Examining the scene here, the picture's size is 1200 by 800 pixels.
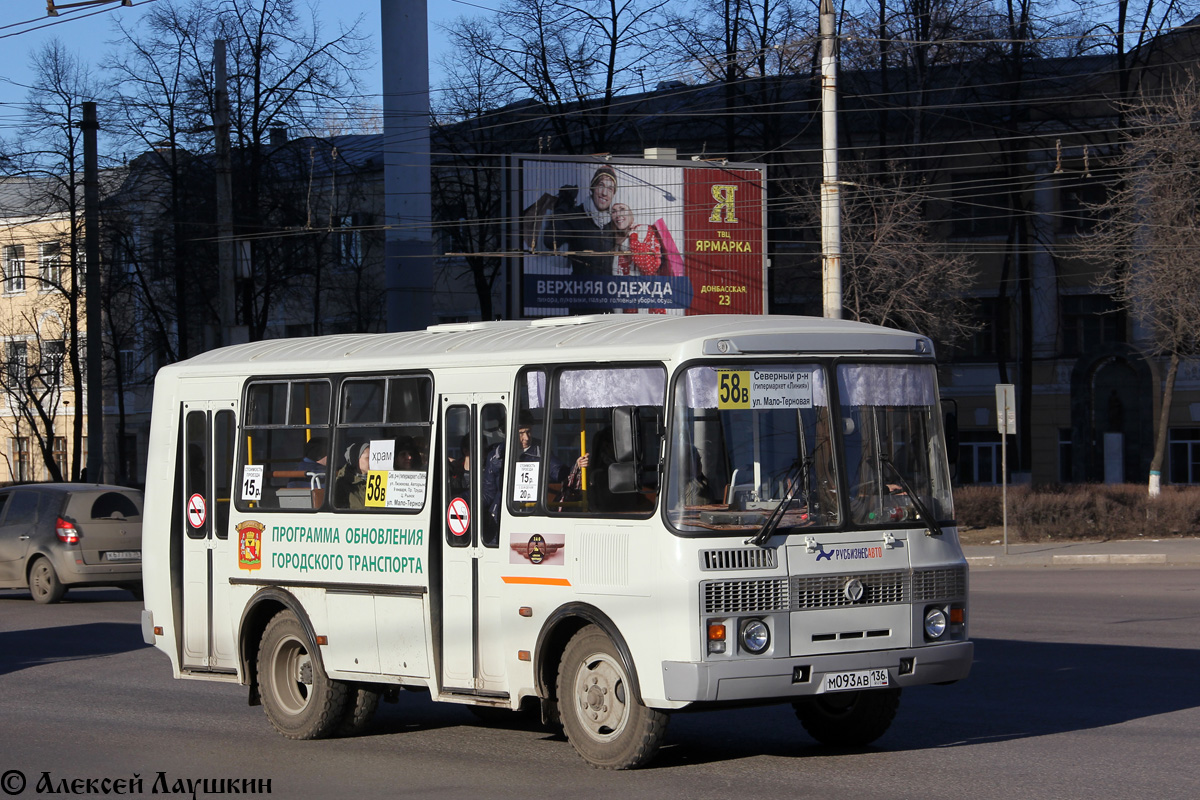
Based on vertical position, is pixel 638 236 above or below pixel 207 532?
above

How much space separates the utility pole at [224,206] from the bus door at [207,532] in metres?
16.2

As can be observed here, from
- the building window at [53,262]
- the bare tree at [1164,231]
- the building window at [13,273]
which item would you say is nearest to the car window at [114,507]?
the bare tree at [1164,231]

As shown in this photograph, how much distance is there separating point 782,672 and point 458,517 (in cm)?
235

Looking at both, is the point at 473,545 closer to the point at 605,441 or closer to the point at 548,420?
the point at 548,420

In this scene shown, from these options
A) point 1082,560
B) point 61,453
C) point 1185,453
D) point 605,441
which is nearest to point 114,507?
point 605,441

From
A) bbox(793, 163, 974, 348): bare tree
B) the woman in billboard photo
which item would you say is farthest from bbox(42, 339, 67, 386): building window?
bbox(793, 163, 974, 348): bare tree

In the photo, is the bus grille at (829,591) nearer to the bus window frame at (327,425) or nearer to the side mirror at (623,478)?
the side mirror at (623,478)

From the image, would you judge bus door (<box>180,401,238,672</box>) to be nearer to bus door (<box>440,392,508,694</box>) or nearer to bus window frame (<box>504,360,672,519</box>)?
bus door (<box>440,392,508,694</box>)

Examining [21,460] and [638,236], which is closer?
[638,236]


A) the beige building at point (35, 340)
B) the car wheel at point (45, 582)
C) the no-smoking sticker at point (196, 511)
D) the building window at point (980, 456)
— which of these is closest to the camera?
the no-smoking sticker at point (196, 511)

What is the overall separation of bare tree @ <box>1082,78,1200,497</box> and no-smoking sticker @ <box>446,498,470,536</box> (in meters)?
25.1

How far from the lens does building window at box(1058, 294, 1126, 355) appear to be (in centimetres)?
4644

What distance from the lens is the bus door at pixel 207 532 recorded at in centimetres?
1058

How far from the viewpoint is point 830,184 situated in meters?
22.9
